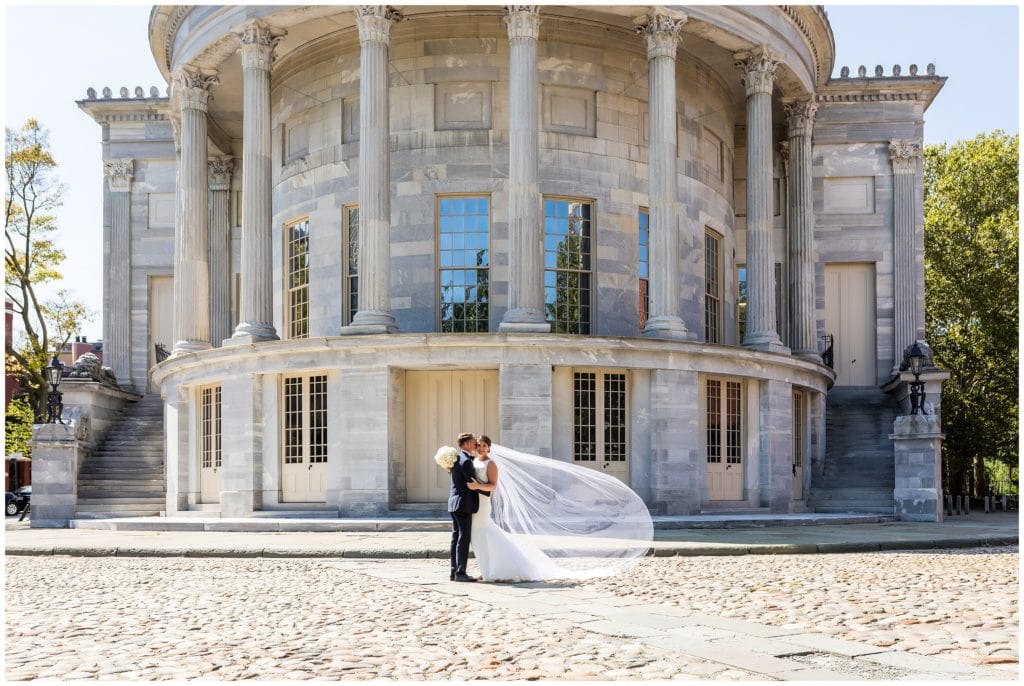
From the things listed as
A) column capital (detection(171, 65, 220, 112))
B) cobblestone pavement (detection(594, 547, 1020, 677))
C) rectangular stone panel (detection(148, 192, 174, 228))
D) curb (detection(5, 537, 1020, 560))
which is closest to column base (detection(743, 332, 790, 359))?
curb (detection(5, 537, 1020, 560))

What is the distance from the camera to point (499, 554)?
47.4ft

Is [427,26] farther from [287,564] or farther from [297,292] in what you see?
[287,564]

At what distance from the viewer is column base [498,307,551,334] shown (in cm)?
2530

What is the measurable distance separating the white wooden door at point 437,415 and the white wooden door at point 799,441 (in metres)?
8.88

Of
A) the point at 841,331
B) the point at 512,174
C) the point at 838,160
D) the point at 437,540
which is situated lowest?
the point at 437,540

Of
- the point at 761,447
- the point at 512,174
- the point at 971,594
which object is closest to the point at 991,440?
the point at 761,447

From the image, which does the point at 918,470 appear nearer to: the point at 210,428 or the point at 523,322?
the point at 523,322

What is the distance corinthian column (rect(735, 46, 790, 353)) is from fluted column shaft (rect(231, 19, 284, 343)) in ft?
39.3

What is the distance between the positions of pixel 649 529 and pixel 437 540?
16.0ft

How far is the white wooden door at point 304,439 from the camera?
26328mm

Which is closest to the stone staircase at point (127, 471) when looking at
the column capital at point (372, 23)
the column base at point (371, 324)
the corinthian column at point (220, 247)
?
the corinthian column at point (220, 247)

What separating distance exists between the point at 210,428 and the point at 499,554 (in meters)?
16.1

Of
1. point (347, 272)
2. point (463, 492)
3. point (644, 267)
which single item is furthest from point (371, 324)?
point (463, 492)

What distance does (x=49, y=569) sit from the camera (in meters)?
16.6
